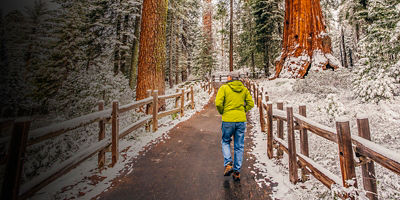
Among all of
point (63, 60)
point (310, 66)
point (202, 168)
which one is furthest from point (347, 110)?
point (63, 60)

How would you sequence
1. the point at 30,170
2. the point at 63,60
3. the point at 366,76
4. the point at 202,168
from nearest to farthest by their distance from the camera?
1. the point at 30,170
2. the point at 202,168
3. the point at 366,76
4. the point at 63,60

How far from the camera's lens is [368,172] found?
204cm

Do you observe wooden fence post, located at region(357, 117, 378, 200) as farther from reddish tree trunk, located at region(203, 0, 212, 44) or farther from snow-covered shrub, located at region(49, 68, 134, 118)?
reddish tree trunk, located at region(203, 0, 212, 44)

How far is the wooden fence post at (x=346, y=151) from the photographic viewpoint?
2117 mm

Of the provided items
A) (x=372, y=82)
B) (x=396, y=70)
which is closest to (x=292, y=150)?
(x=372, y=82)

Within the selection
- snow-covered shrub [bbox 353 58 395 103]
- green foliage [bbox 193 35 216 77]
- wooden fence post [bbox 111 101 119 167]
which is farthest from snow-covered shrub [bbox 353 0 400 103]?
green foliage [bbox 193 35 216 77]

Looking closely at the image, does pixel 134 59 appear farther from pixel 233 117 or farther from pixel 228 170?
pixel 228 170

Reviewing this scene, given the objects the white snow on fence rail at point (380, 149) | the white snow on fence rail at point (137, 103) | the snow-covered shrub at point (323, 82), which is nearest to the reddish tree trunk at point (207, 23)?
the snow-covered shrub at point (323, 82)

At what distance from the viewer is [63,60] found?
8.38 meters

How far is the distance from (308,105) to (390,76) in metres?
2.53

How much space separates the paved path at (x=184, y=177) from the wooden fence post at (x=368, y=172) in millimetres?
1318

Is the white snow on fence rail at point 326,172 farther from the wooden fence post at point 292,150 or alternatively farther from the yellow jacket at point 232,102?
the yellow jacket at point 232,102

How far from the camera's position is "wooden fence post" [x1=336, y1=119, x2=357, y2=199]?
2117mm

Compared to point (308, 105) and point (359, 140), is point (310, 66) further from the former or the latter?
point (359, 140)
